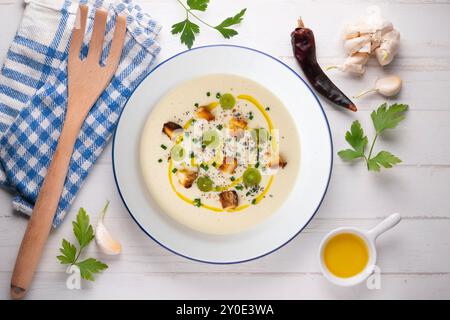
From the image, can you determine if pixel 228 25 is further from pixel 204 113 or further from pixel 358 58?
pixel 358 58

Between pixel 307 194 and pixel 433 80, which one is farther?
pixel 433 80

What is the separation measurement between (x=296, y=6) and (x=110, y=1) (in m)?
0.61

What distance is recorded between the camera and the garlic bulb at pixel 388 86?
1681 millimetres

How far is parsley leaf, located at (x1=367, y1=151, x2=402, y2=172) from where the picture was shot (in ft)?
5.39

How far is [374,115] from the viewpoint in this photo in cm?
166

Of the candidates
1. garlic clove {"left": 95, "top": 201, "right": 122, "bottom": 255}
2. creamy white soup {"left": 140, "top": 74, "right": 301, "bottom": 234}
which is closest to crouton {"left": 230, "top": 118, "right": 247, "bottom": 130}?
creamy white soup {"left": 140, "top": 74, "right": 301, "bottom": 234}

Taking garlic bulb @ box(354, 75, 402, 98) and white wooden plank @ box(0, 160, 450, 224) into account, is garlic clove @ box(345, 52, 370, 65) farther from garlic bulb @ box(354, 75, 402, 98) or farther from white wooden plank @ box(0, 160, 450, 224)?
white wooden plank @ box(0, 160, 450, 224)

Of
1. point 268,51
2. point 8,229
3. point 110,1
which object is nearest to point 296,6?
point 268,51

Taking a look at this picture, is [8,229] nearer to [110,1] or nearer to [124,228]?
[124,228]

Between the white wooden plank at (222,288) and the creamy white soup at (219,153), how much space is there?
0.18 metres

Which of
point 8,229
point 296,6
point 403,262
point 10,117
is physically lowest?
point 8,229

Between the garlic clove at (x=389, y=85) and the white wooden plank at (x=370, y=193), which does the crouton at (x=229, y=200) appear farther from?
the garlic clove at (x=389, y=85)

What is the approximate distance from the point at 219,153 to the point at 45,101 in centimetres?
58

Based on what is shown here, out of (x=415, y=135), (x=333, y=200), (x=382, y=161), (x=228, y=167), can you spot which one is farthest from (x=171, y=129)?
(x=415, y=135)
